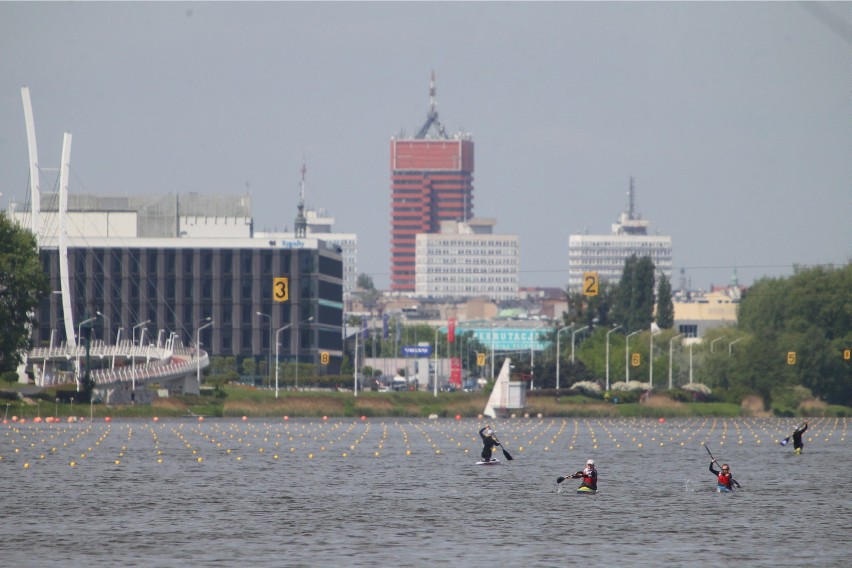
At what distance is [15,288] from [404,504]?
8277cm

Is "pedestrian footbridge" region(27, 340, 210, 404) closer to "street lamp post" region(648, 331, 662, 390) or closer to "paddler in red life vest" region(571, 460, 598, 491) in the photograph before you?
"street lamp post" region(648, 331, 662, 390)

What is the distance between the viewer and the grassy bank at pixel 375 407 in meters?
130

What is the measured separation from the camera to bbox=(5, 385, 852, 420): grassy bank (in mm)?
129975

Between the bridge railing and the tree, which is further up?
the tree

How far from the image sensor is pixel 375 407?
150 m

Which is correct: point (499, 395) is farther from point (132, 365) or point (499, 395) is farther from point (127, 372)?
point (132, 365)

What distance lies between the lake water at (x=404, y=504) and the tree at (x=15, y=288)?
3534 cm

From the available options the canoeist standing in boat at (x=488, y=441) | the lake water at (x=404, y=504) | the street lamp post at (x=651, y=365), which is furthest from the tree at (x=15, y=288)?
the street lamp post at (x=651, y=365)

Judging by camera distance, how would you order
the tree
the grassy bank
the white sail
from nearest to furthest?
the tree → the grassy bank → the white sail

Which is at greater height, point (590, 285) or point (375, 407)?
point (590, 285)

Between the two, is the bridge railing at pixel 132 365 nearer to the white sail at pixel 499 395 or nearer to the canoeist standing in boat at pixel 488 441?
the white sail at pixel 499 395

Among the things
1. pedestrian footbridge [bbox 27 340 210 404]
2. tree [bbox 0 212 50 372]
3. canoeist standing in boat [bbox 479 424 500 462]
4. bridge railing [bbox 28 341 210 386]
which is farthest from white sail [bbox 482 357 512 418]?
canoeist standing in boat [bbox 479 424 500 462]

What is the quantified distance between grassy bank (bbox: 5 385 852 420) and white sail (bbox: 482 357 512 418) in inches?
113

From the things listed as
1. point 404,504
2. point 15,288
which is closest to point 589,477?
point 404,504
